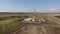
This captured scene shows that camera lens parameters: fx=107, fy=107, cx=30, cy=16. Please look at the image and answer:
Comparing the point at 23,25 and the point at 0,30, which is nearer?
the point at 0,30

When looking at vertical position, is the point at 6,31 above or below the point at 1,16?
below

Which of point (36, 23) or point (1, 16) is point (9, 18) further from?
point (36, 23)

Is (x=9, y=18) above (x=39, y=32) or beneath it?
above

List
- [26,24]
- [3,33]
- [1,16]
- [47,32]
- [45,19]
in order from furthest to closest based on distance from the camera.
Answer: [45,19], [26,24], [1,16], [47,32], [3,33]

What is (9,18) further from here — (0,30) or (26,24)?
(0,30)

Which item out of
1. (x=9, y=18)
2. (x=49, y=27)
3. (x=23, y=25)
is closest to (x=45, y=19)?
(x=49, y=27)

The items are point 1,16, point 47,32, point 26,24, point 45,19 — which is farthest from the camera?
point 45,19

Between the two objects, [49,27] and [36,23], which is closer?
[49,27]

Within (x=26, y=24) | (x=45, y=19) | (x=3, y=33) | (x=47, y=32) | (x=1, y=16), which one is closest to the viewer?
(x=3, y=33)

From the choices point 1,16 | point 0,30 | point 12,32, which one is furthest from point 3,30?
point 1,16
